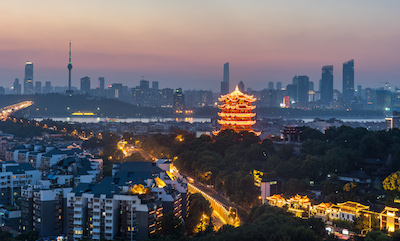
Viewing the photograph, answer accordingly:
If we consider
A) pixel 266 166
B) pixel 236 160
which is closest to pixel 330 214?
pixel 266 166

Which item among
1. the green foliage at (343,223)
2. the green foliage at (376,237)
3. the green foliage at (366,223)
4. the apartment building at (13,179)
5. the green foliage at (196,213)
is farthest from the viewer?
the apartment building at (13,179)

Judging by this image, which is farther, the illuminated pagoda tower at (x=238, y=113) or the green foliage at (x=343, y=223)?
the illuminated pagoda tower at (x=238, y=113)

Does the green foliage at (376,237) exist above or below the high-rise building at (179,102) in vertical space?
below

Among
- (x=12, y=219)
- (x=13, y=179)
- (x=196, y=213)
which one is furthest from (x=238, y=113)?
(x=12, y=219)

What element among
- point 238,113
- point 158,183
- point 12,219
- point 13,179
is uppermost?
point 238,113

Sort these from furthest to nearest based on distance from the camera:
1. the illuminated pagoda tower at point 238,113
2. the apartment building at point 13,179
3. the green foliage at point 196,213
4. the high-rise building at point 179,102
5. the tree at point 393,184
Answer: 1. the high-rise building at point 179,102
2. the illuminated pagoda tower at point 238,113
3. the apartment building at point 13,179
4. the tree at point 393,184
5. the green foliage at point 196,213

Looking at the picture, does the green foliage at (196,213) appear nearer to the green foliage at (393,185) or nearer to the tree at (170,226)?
the tree at (170,226)

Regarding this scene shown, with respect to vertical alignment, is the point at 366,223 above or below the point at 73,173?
below

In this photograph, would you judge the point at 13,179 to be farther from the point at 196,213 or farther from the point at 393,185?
the point at 393,185

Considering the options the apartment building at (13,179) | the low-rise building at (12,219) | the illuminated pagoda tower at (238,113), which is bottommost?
the low-rise building at (12,219)

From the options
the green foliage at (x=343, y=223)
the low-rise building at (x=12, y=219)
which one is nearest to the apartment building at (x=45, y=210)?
the low-rise building at (x=12, y=219)

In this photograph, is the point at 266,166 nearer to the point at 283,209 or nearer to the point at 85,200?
the point at 283,209

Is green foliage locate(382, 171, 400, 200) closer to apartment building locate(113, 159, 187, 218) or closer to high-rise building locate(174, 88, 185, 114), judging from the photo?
apartment building locate(113, 159, 187, 218)
